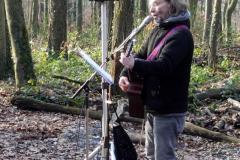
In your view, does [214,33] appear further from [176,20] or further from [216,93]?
[176,20]

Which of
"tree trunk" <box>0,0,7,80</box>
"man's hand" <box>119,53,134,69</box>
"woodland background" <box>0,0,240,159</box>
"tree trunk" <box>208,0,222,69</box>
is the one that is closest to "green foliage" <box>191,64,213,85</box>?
"woodland background" <box>0,0,240,159</box>

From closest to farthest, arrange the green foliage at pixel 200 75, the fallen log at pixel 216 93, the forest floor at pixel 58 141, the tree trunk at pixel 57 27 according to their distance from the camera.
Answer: the forest floor at pixel 58 141
the fallen log at pixel 216 93
the green foliage at pixel 200 75
the tree trunk at pixel 57 27

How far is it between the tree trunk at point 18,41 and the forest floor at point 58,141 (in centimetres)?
203

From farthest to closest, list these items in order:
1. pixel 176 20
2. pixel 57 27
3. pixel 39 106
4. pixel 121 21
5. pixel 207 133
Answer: pixel 57 27, pixel 121 21, pixel 39 106, pixel 207 133, pixel 176 20

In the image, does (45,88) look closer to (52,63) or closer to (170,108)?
(52,63)

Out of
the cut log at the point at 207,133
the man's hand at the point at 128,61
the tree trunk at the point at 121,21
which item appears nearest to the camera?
the man's hand at the point at 128,61

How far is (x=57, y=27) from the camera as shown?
1623cm

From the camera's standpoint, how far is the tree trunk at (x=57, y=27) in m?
16.1

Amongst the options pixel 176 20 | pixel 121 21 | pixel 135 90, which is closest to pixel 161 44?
pixel 176 20

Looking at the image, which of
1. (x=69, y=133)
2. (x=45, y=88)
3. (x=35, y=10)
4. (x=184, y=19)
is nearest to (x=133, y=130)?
(x=69, y=133)

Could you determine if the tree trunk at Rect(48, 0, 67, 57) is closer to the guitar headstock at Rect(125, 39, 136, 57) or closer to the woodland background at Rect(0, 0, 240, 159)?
the woodland background at Rect(0, 0, 240, 159)

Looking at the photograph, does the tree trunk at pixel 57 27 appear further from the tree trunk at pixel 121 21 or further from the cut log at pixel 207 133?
the cut log at pixel 207 133

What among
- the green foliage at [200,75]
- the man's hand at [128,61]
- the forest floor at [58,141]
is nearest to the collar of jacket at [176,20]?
the man's hand at [128,61]

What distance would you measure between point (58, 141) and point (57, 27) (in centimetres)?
998
